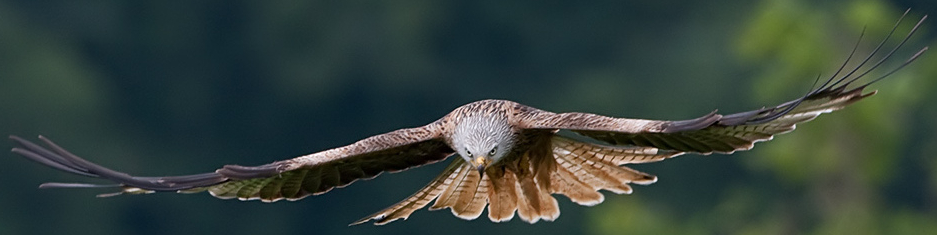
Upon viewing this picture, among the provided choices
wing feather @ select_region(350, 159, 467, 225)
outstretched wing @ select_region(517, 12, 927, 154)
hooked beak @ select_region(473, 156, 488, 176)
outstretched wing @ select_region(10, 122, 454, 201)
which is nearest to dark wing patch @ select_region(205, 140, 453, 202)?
outstretched wing @ select_region(10, 122, 454, 201)

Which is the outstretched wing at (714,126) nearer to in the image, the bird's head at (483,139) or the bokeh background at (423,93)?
the bird's head at (483,139)

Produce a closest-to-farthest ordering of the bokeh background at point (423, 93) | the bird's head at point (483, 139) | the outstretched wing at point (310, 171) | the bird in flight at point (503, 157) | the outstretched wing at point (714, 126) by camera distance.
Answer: the outstretched wing at point (714, 126) → the bird in flight at point (503, 157) → the outstretched wing at point (310, 171) → the bird's head at point (483, 139) → the bokeh background at point (423, 93)

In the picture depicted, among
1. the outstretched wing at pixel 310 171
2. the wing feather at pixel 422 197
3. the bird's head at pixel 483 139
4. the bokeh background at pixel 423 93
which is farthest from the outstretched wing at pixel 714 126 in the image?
the bokeh background at pixel 423 93

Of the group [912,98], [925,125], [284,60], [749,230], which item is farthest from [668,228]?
[284,60]

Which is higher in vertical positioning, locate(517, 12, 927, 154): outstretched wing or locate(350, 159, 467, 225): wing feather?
locate(350, 159, 467, 225): wing feather

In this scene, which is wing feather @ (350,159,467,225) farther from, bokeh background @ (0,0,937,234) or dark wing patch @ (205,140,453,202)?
bokeh background @ (0,0,937,234)

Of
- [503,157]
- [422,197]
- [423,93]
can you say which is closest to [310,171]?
[422,197]

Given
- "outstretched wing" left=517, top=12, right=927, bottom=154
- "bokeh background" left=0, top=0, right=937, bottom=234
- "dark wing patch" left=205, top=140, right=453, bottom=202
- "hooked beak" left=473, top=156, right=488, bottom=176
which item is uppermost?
"bokeh background" left=0, top=0, right=937, bottom=234
